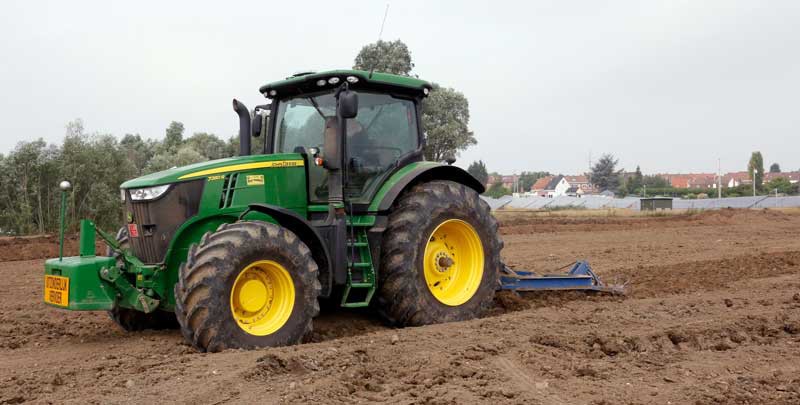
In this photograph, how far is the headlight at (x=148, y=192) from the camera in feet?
20.4

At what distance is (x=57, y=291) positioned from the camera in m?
6.01

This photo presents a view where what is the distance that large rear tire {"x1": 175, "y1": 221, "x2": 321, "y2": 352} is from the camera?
548cm

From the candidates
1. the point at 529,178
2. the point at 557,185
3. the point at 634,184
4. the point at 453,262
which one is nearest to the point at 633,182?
the point at 634,184

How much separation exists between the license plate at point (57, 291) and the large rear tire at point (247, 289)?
106cm

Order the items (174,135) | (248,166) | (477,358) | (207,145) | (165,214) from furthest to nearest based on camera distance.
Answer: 1. (174,135)
2. (207,145)
3. (248,166)
4. (165,214)
5. (477,358)

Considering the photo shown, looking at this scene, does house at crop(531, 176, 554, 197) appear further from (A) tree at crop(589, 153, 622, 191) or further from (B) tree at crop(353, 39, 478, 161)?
(B) tree at crop(353, 39, 478, 161)

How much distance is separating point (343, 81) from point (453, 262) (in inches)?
87.0

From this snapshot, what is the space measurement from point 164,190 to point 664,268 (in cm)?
852

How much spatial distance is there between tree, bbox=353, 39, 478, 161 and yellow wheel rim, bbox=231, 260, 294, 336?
2589cm

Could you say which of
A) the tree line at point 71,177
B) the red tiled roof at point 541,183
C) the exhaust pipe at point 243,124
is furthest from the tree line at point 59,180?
the red tiled roof at point 541,183

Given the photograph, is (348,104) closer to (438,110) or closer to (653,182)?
(438,110)

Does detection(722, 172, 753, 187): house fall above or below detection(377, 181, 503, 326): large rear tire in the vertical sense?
above

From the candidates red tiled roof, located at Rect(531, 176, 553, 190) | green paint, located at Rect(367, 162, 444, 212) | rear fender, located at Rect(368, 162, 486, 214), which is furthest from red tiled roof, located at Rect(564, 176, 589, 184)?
green paint, located at Rect(367, 162, 444, 212)

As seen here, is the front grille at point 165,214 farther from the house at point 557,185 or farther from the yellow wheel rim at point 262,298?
the house at point 557,185
